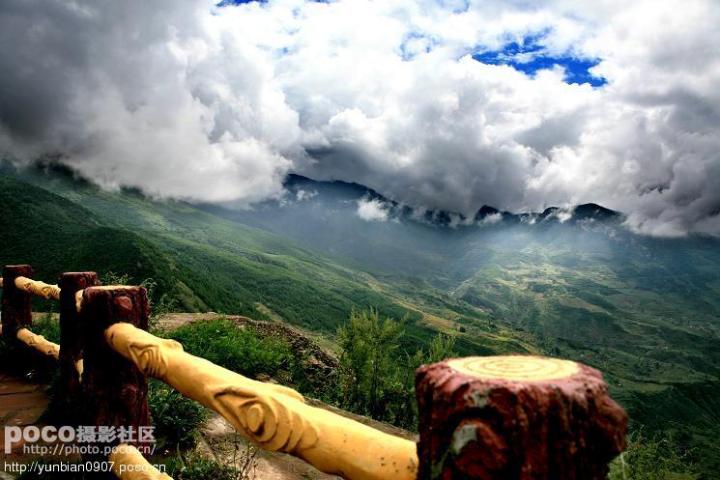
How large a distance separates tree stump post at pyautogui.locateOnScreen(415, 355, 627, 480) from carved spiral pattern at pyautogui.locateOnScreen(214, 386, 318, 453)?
721mm

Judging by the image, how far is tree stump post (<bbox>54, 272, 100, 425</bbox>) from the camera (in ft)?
16.4

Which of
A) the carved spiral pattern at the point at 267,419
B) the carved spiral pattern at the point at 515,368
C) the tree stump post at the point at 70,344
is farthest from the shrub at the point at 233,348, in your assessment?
the carved spiral pattern at the point at 515,368

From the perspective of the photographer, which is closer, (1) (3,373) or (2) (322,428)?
(2) (322,428)

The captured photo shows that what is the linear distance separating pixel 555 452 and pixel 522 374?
234mm

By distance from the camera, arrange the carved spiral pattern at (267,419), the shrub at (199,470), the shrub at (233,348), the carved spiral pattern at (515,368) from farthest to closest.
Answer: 1. the shrub at (233,348)
2. the shrub at (199,470)
3. the carved spiral pattern at (267,419)
4. the carved spiral pattern at (515,368)

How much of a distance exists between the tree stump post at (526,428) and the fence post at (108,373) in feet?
9.49

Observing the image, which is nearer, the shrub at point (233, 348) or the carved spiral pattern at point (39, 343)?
the carved spiral pattern at point (39, 343)

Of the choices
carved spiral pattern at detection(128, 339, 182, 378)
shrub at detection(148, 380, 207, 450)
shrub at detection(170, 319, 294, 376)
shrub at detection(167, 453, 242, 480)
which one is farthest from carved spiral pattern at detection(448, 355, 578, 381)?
shrub at detection(170, 319, 294, 376)

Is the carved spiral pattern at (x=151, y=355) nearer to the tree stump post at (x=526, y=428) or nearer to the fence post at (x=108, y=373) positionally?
the fence post at (x=108, y=373)

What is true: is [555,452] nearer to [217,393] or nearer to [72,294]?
[217,393]

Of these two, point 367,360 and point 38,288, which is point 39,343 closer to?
point 38,288

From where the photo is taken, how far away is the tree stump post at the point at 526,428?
1229 millimetres

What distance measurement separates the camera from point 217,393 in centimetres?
220

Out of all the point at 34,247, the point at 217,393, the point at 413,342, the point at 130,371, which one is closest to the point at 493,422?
the point at 217,393
